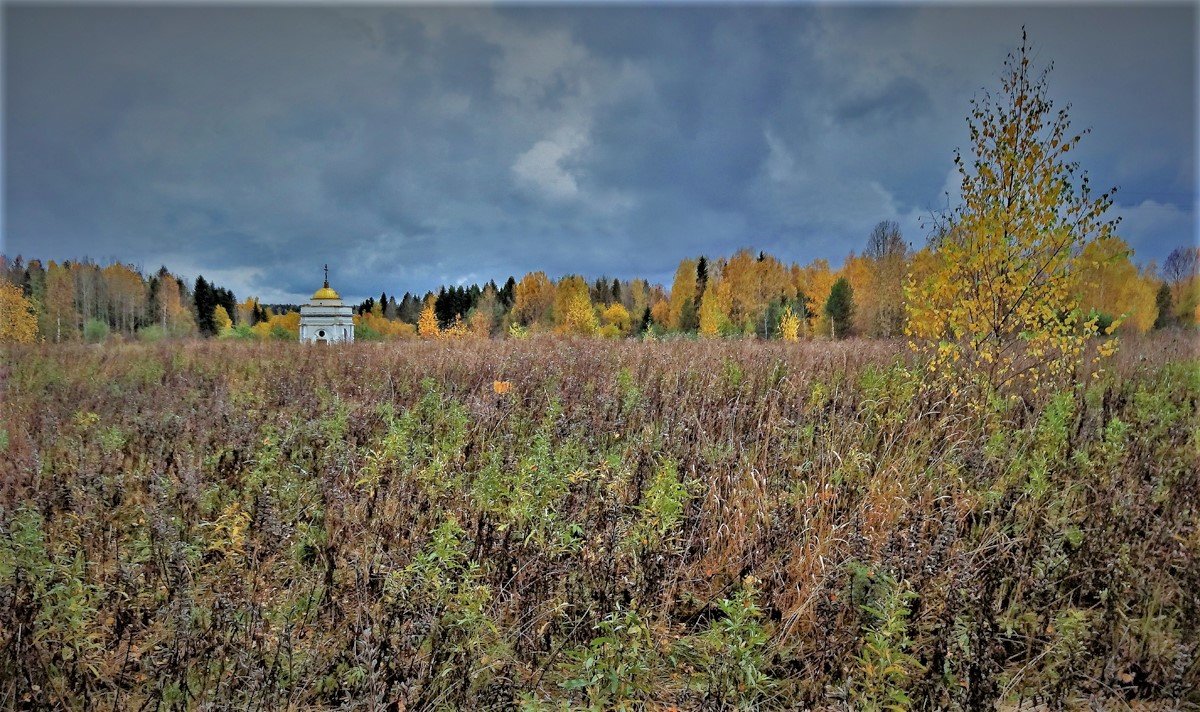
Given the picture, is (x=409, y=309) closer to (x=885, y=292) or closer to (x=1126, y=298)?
(x=885, y=292)

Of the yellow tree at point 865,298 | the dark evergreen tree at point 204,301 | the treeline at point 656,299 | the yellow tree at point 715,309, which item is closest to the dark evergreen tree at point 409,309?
the treeline at point 656,299

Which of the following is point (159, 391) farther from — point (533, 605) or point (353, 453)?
point (533, 605)

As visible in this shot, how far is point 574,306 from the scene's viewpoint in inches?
1644

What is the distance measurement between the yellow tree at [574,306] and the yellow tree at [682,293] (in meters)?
8.97

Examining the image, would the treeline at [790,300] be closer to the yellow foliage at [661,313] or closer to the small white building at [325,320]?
the yellow foliage at [661,313]

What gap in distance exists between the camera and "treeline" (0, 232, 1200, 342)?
894 inches

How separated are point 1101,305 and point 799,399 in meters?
36.0

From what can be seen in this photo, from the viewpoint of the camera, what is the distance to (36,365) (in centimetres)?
906

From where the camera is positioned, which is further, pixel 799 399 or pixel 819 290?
pixel 819 290

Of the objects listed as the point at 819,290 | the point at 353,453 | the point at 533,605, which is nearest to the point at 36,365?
the point at 353,453

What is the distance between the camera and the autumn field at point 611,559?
6.82ft

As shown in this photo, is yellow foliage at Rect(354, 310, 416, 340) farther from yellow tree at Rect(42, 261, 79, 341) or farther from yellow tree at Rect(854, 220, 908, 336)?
yellow tree at Rect(854, 220, 908, 336)

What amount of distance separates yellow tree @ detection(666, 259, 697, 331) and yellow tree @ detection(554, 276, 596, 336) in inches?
353

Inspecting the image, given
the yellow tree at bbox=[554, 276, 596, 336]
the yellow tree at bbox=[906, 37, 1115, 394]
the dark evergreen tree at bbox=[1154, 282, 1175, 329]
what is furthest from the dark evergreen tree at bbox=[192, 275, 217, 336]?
the dark evergreen tree at bbox=[1154, 282, 1175, 329]
